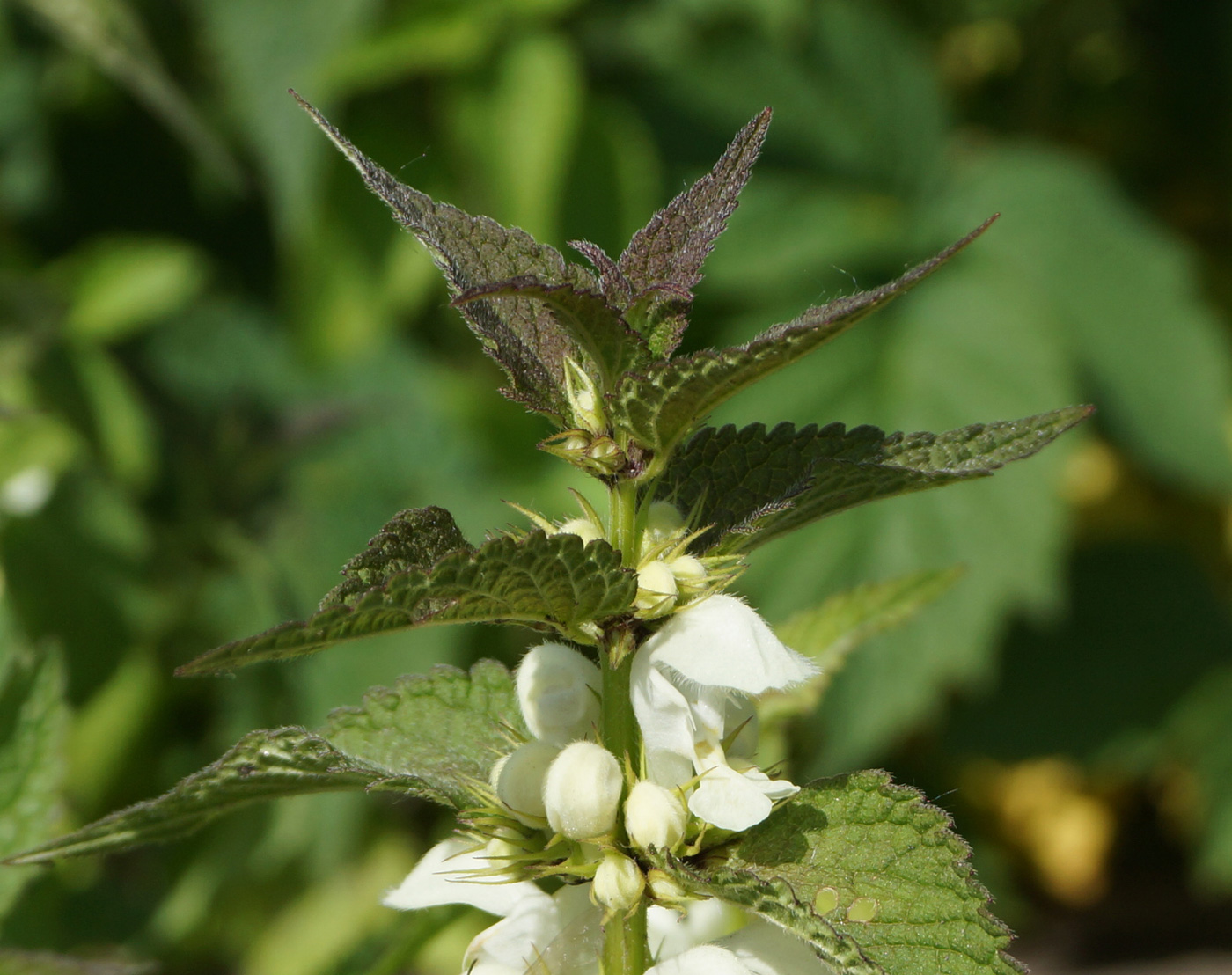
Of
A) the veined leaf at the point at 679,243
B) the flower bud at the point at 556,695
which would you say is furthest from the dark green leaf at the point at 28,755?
the veined leaf at the point at 679,243

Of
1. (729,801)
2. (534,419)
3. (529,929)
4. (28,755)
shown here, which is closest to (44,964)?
(28,755)

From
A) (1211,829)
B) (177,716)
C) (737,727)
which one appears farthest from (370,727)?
(1211,829)

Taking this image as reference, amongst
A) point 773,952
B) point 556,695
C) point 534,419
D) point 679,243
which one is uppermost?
point 534,419

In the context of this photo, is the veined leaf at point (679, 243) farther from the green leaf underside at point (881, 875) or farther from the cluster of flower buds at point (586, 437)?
the green leaf underside at point (881, 875)

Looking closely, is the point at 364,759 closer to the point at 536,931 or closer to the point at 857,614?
the point at 536,931

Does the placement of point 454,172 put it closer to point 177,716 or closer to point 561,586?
point 177,716

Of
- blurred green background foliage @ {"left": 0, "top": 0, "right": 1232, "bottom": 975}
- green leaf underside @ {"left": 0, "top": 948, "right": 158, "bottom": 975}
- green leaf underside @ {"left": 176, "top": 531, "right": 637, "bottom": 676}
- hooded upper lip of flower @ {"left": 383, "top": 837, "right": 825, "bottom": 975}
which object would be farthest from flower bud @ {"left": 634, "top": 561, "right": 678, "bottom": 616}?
blurred green background foliage @ {"left": 0, "top": 0, "right": 1232, "bottom": 975}
